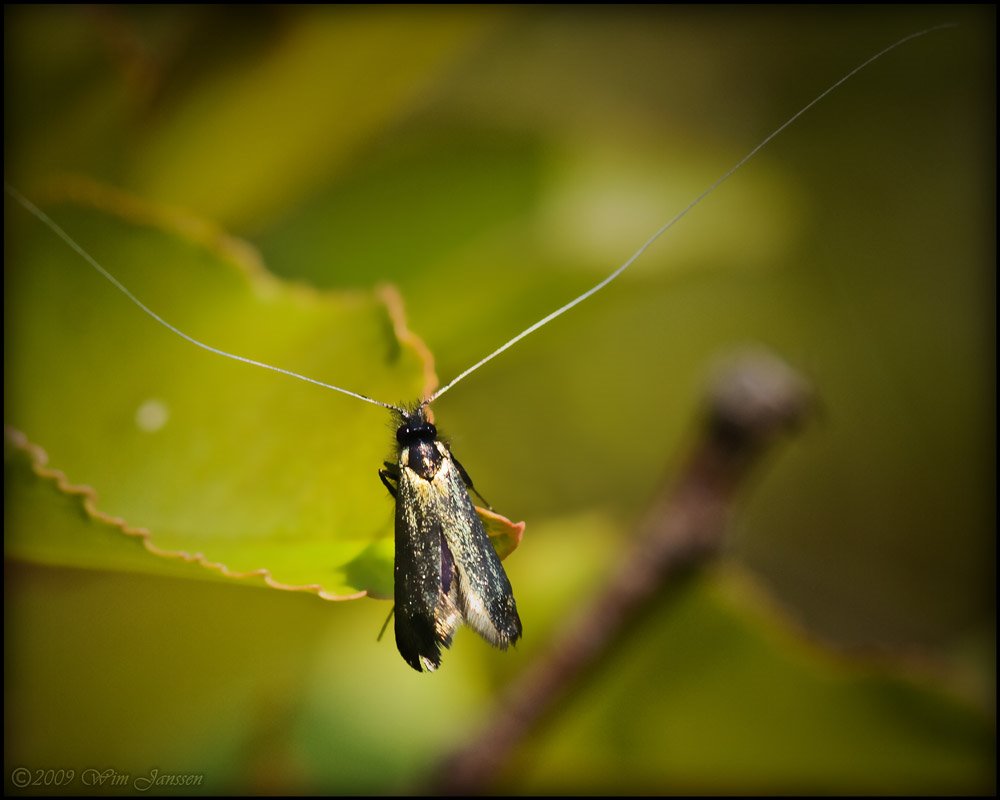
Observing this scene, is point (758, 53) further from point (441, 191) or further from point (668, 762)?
point (668, 762)

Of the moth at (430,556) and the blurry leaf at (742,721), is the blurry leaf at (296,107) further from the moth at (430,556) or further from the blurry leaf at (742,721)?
the blurry leaf at (742,721)

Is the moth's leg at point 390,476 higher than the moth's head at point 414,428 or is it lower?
lower

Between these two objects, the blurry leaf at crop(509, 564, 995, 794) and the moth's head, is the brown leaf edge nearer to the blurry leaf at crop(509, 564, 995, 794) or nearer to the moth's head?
the moth's head

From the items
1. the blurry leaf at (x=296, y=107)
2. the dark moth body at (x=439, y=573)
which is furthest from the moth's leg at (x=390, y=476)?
the blurry leaf at (x=296, y=107)

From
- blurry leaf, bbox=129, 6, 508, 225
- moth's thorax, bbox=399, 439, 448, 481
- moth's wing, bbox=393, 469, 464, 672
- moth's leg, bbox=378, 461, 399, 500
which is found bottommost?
moth's wing, bbox=393, 469, 464, 672

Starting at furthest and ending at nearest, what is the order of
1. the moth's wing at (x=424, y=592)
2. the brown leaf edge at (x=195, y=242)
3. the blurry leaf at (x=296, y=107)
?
the blurry leaf at (x=296, y=107) < the moth's wing at (x=424, y=592) < the brown leaf edge at (x=195, y=242)

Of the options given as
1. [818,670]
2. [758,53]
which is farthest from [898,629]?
[758,53]

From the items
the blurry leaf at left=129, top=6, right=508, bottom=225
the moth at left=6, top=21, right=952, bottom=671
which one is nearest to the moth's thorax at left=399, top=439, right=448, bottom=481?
the moth at left=6, top=21, right=952, bottom=671
